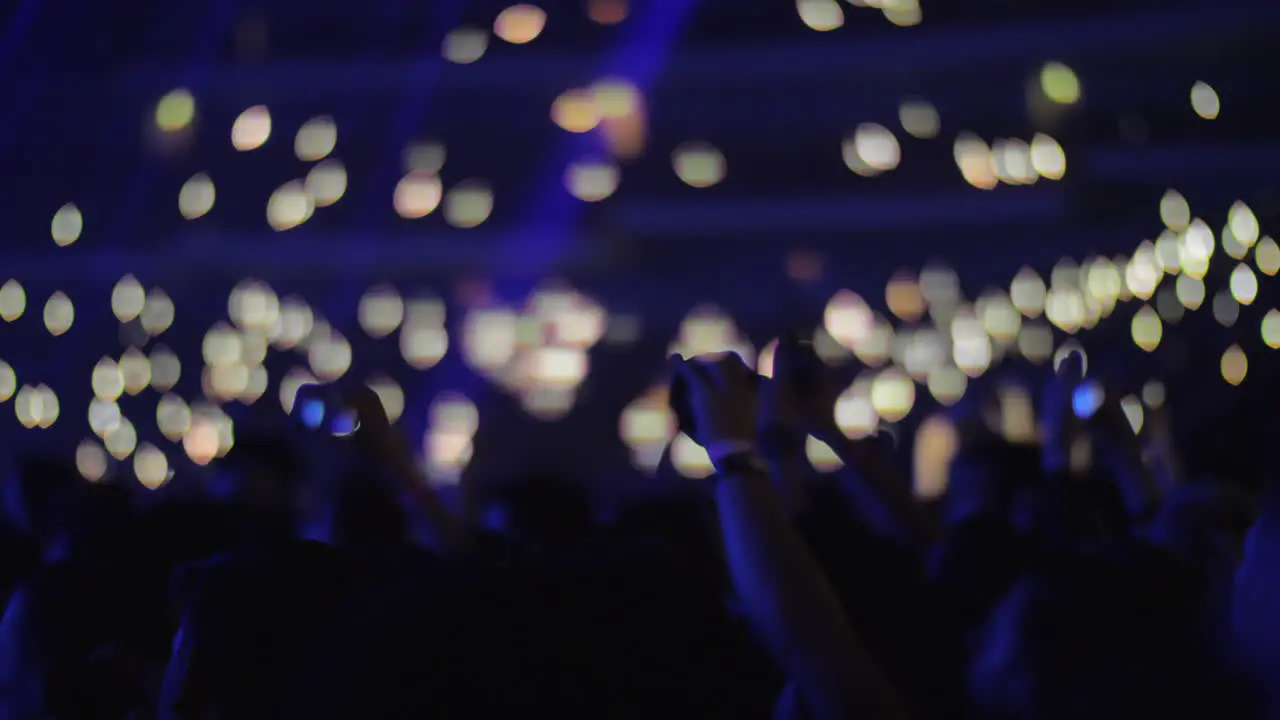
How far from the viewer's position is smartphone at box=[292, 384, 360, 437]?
7.68 feet

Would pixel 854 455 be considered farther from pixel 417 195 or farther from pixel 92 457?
pixel 92 457

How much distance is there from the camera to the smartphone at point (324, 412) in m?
2.34

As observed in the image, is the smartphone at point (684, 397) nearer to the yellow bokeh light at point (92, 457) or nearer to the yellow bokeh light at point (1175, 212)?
the yellow bokeh light at point (1175, 212)

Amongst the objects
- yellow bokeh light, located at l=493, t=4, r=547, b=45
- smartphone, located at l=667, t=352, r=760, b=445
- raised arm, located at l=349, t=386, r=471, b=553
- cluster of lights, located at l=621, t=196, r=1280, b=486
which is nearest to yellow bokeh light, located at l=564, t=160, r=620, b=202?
yellow bokeh light, located at l=493, t=4, r=547, b=45

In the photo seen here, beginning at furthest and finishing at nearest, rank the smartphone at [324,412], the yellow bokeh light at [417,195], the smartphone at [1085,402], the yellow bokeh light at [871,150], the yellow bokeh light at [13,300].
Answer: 1. the yellow bokeh light at [13,300]
2. the yellow bokeh light at [417,195]
3. the yellow bokeh light at [871,150]
4. the smartphone at [1085,402]
5. the smartphone at [324,412]

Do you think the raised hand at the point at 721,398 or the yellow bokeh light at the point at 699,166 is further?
the yellow bokeh light at the point at 699,166

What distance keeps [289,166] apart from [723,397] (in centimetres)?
1813

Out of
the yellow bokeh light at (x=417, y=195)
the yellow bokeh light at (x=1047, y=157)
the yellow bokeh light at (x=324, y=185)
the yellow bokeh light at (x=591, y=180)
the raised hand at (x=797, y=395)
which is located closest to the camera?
the raised hand at (x=797, y=395)

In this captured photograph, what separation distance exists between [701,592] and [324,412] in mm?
1102

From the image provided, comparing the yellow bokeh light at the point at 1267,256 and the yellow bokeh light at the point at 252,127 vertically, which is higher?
the yellow bokeh light at the point at 252,127

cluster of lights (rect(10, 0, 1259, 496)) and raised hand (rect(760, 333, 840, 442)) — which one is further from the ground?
raised hand (rect(760, 333, 840, 442))

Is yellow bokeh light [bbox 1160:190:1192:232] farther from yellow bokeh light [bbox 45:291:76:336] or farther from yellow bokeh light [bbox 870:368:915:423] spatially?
yellow bokeh light [bbox 45:291:76:336]

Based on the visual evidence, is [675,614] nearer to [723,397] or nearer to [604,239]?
[723,397]

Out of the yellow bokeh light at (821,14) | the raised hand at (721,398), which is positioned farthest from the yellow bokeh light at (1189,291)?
the raised hand at (721,398)
